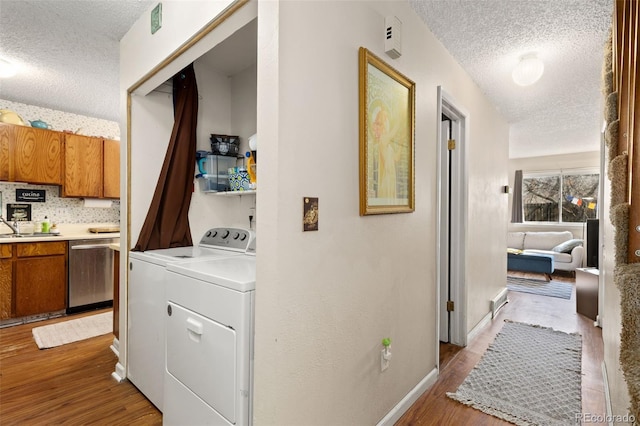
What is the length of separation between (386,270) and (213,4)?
1.54 m

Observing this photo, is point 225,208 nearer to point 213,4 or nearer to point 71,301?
point 213,4

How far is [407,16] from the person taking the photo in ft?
6.15

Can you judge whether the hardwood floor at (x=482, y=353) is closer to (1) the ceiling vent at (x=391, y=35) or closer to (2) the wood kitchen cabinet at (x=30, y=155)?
(1) the ceiling vent at (x=391, y=35)

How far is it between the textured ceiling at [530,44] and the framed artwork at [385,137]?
604 mm

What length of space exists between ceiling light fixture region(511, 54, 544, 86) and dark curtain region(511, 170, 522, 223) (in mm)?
5339

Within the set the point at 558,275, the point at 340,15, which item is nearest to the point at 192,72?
the point at 340,15

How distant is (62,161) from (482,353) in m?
5.00

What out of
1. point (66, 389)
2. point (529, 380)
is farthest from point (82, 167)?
point (529, 380)

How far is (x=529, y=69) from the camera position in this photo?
243 cm

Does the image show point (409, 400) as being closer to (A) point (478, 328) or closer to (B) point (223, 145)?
(A) point (478, 328)

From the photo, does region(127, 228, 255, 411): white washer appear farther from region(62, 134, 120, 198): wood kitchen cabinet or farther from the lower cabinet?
region(62, 134, 120, 198): wood kitchen cabinet

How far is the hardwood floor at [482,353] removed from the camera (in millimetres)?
1878

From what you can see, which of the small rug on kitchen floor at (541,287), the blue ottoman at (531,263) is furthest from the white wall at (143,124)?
the blue ottoman at (531,263)

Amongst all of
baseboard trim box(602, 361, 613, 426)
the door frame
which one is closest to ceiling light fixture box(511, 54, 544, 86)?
the door frame
